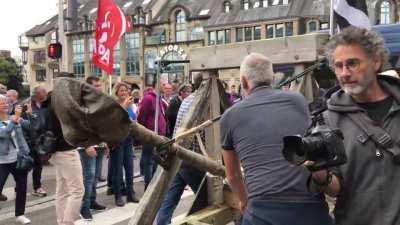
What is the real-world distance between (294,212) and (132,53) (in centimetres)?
6661

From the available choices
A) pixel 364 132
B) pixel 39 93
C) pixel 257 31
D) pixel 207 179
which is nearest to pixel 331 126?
pixel 364 132

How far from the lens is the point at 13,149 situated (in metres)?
7.44

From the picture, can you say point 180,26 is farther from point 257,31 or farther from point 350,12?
point 350,12

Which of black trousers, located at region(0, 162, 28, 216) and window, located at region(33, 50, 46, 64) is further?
window, located at region(33, 50, 46, 64)

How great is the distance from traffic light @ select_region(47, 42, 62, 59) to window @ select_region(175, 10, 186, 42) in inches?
2064

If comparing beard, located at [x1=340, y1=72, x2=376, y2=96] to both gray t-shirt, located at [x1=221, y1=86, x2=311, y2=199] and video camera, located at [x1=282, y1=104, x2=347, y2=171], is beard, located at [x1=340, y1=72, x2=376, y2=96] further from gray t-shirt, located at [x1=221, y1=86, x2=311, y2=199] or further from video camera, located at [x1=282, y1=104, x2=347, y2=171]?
gray t-shirt, located at [x1=221, y1=86, x2=311, y2=199]

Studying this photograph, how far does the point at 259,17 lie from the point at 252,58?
187 feet

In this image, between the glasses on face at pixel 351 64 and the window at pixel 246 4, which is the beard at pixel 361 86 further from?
the window at pixel 246 4

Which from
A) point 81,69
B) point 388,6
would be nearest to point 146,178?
point 388,6

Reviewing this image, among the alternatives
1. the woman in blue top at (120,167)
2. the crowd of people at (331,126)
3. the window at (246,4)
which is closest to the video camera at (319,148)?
the crowd of people at (331,126)

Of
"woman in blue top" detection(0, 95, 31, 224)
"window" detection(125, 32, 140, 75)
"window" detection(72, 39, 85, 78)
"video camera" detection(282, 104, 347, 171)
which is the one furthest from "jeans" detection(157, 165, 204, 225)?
"window" detection(72, 39, 85, 78)

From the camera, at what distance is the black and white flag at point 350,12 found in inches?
219

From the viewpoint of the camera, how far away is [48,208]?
799 cm

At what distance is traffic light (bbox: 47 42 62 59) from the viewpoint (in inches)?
535
